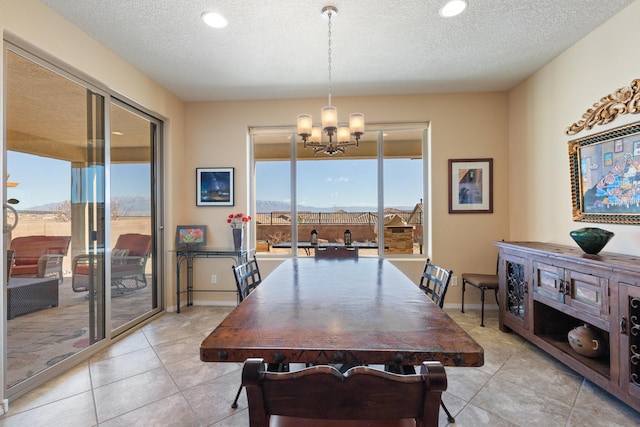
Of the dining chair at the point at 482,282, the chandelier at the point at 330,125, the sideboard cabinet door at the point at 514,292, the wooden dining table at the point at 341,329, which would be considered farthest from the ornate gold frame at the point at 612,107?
the wooden dining table at the point at 341,329

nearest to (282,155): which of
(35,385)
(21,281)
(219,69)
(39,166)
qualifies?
(219,69)

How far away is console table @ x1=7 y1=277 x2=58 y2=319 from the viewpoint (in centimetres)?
205

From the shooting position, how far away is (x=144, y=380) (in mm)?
2248

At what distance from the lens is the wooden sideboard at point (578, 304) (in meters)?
1.84

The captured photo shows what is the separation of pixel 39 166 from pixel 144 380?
181 centimetres

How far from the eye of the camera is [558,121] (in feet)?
9.84

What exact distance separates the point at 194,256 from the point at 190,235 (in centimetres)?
29

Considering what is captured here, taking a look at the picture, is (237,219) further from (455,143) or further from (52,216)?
(455,143)

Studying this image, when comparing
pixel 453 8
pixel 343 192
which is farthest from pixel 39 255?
pixel 453 8

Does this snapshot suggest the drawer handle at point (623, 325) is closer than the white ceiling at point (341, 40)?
Yes

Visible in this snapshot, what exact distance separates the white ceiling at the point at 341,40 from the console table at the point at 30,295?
2071 millimetres

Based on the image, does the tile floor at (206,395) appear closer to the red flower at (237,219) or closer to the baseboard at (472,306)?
the baseboard at (472,306)

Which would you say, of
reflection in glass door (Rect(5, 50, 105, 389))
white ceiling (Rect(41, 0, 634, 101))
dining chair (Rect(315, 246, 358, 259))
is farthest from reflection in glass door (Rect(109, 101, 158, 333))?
dining chair (Rect(315, 246, 358, 259))

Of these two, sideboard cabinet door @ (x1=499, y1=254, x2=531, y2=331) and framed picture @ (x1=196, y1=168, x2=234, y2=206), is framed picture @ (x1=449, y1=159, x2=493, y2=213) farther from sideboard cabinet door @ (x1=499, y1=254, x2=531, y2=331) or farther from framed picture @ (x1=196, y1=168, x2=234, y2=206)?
framed picture @ (x1=196, y1=168, x2=234, y2=206)
